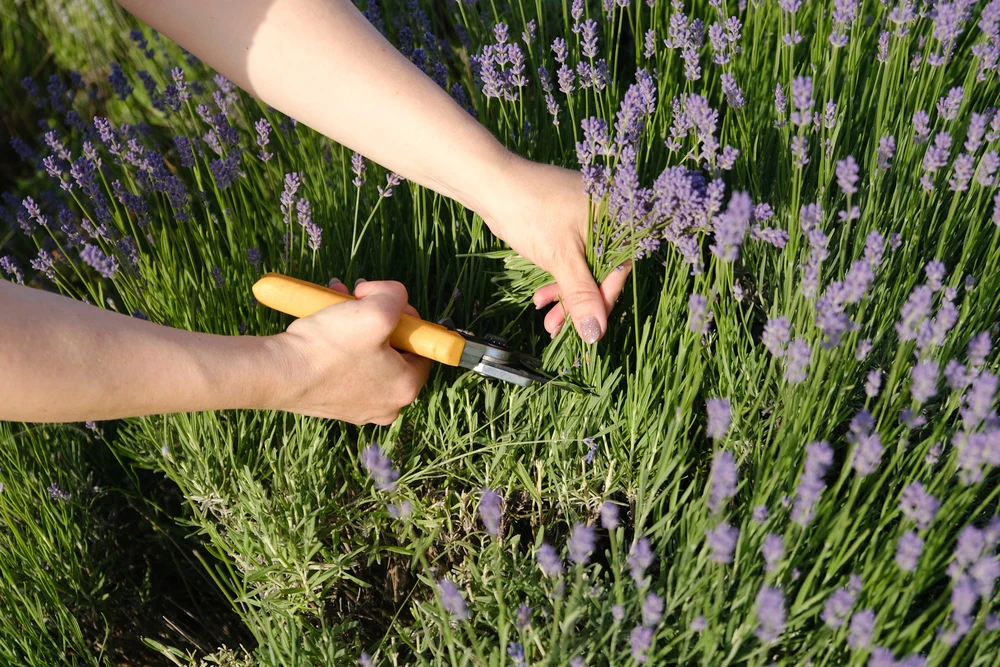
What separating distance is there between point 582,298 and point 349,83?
0.66m

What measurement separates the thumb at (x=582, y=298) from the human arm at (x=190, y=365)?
324 millimetres

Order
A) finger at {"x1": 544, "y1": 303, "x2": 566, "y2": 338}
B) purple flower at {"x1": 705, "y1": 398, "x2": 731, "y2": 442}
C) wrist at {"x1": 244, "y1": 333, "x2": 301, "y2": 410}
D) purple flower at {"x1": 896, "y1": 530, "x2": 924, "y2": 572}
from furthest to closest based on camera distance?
finger at {"x1": 544, "y1": 303, "x2": 566, "y2": 338}
wrist at {"x1": 244, "y1": 333, "x2": 301, "y2": 410}
purple flower at {"x1": 705, "y1": 398, "x2": 731, "y2": 442}
purple flower at {"x1": 896, "y1": 530, "x2": 924, "y2": 572}

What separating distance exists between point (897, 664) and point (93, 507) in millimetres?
1823

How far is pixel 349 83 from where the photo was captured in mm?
1680

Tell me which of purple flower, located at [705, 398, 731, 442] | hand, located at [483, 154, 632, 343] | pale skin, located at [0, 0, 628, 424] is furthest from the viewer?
hand, located at [483, 154, 632, 343]

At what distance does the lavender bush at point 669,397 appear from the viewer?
45.2 inches

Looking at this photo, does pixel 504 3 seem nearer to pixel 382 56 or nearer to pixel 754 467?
pixel 382 56

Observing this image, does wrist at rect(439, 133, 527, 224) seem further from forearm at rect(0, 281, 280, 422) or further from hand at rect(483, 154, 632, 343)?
forearm at rect(0, 281, 280, 422)

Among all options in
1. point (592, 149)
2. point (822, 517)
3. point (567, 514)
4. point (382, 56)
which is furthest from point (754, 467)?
point (382, 56)

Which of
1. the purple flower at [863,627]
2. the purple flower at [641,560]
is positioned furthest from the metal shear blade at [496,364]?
the purple flower at [863,627]

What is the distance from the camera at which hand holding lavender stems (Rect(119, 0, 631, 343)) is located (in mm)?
1631

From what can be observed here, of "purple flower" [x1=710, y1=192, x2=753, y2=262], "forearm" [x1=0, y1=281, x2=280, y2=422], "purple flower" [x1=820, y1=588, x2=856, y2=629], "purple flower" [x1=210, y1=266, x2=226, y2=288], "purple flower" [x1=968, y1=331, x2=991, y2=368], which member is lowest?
"purple flower" [x1=820, y1=588, x2=856, y2=629]

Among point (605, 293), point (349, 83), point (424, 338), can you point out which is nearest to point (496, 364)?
point (424, 338)

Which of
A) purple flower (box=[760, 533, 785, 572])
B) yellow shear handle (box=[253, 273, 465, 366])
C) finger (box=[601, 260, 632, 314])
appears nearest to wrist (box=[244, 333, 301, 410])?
yellow shear handle (box=[253, 273, 465, 366])
